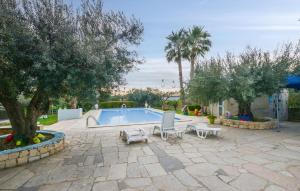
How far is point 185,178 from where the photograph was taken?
503 cm

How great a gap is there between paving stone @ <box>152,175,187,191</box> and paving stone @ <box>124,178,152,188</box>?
15 centimetres

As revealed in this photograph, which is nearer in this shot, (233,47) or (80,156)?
(80,156)

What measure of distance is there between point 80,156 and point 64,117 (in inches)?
453

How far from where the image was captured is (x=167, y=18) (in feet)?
46.7

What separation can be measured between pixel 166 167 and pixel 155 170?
1.16 feet

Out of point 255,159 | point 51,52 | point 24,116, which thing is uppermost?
point 51,52

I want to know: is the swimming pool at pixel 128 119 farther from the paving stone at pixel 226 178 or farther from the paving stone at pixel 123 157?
the paving stone at pixel 226 178

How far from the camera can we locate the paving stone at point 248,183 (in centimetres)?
448

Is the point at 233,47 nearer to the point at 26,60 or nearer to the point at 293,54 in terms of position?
the point at 293,54

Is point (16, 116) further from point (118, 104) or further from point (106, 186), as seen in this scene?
point (118, 104)

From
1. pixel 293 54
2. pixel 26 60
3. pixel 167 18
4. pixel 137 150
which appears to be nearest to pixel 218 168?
pixel 137 150

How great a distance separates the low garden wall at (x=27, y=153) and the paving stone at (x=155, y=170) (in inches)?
130

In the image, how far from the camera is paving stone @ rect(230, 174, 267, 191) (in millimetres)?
4480

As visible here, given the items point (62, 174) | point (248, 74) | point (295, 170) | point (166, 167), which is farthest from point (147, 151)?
point (248, 74)
